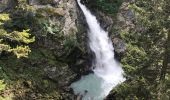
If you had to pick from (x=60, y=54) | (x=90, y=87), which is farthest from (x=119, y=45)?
(x=60, y=54)

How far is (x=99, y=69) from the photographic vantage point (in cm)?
2552

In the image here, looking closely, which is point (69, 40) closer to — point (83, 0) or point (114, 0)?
point (83, 0)

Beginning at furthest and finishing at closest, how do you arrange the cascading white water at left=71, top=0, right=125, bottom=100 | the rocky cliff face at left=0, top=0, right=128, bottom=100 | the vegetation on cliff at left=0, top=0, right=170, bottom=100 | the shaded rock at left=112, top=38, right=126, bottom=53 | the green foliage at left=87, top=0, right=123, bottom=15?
1. the green foliage at left=87, top=0, right=123, bottom=15
2. the shaded rock at left=112, top=38, right=126, bottom=53
3. the cascading white water at left=71, top=0, right=125, bottom=100
4. the rocky cliff face at left=0, top=0, right=128, bottom=100
5. the vegetation on cliff at left=0, top=0, right=170, bottom=100

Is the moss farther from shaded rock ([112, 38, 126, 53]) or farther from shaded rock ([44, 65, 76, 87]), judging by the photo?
shaded rock ([112, 38, 126, 53])

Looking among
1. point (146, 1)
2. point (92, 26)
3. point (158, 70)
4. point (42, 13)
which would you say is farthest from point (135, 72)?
point (92, 26)

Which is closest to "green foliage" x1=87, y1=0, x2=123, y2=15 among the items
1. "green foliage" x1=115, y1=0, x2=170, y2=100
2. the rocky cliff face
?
the rocky cliff face

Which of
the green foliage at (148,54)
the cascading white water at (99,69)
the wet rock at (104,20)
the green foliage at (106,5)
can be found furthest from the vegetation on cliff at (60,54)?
the green foliage at (106,5)

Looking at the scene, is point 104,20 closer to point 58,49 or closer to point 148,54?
point 58,49

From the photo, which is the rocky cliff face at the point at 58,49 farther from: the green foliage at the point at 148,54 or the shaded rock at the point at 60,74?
the green foliage at the point at 148,54

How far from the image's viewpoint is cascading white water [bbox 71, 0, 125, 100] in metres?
22.4

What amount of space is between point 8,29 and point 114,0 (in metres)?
11.8

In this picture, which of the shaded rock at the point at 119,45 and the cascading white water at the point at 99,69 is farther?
the shaded rock at the point at 119,45

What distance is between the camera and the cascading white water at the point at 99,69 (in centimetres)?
2243

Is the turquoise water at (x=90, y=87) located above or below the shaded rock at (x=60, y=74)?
below
